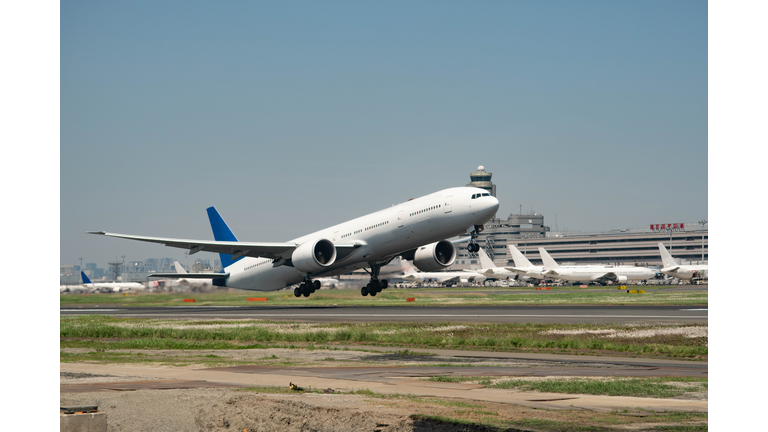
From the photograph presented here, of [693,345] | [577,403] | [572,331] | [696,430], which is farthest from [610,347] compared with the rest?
[696,430]

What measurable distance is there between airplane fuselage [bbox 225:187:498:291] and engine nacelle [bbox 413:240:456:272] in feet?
12.8

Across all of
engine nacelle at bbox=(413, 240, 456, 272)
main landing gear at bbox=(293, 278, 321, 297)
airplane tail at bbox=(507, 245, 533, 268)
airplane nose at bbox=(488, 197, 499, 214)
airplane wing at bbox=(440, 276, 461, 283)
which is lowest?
airplane wing at bbox=(440, 276, 461, 283)

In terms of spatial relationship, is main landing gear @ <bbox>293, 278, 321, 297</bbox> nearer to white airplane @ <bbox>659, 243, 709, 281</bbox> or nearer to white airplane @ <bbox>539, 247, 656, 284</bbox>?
white airplane @ <bbox>539, 247, 656, 284</bbox>

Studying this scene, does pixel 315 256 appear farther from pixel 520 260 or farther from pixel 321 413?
pixel 520 260

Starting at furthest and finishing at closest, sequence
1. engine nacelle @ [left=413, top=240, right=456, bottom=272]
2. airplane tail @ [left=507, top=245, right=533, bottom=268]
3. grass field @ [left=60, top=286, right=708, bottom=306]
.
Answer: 1. airplane tail @ [left=507, top=245, right=533, bottom=268]
2. grass field @ [left=60, top=286, right=708, bottom=306]
3. engine nacelle @ [left=413, top=240, right=456, bottom=272]

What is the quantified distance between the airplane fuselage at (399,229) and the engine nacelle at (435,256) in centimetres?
390

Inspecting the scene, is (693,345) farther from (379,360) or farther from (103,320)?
(103,320)

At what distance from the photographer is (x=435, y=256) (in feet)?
234

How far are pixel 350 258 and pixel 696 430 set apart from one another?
55.0 m

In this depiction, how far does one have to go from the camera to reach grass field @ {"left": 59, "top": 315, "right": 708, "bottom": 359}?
32.7 meters

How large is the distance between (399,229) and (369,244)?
16.1ft

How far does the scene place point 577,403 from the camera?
16781 millimetres

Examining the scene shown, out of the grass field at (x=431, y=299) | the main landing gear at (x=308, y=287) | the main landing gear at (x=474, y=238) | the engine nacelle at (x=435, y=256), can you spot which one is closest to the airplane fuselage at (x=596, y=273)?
the grass field at (x=431, y=299)

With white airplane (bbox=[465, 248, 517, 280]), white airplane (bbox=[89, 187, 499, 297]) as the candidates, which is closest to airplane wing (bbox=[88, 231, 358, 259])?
white airplane (bbox=[89, 187, 499, 297])
